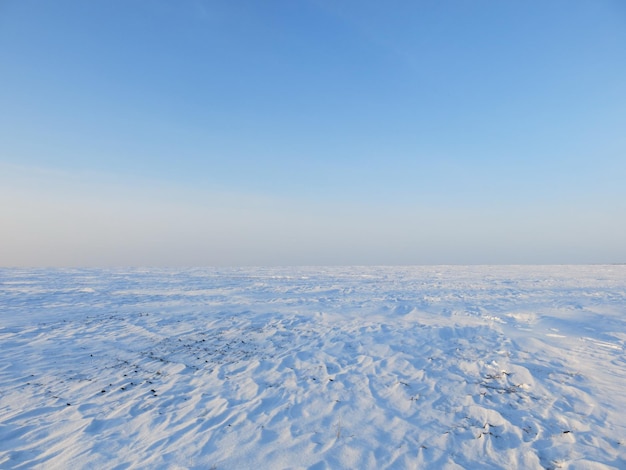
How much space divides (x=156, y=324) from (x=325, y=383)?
8.00 m

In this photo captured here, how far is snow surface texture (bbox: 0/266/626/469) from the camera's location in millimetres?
4824

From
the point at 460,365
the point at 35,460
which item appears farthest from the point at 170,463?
the point at 460,365

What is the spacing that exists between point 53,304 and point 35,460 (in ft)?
46.5

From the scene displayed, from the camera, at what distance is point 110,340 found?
10484 mm

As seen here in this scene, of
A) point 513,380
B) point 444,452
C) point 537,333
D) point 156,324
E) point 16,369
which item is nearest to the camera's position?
point 444,452

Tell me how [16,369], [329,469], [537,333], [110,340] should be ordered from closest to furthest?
[329,469], [16,369], [110,340], [537,333]

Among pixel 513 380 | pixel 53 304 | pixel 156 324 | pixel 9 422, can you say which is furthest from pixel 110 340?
pixel 513 380

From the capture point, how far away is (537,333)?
11.2 meters

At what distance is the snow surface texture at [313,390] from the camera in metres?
4.82

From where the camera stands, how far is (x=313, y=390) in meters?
6.89

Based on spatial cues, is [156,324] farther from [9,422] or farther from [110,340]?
[9,422]

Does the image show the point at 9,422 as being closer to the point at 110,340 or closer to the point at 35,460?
the point at 35,460

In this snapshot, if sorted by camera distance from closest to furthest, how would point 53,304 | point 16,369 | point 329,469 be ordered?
point 329,469, point 16,369, point 53,304

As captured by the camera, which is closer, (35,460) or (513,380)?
(35,460)
